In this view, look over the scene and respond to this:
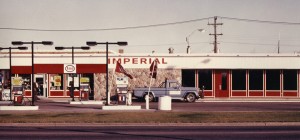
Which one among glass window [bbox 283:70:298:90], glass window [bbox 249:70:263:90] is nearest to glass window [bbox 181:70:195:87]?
glass window [bbox 249:70:263:90]

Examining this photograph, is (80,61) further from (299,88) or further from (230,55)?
(299,88)

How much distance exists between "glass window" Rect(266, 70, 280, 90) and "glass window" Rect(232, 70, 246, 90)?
209cm

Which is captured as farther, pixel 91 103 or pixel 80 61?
pixel 80 61

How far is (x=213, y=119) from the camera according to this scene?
2361 centimetres

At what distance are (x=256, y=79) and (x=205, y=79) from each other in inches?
177

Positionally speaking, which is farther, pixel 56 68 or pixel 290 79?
pixel 290 79

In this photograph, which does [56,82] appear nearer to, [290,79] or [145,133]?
[290,79]

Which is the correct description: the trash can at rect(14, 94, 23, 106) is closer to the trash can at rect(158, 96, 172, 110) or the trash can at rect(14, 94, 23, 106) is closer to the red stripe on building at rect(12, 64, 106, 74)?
the trash can at rect(158, 96, 172, 110)

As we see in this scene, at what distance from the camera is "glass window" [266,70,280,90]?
4659 cm

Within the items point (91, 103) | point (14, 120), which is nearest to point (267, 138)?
point (14, 120)

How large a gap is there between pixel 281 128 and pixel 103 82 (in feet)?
88.9

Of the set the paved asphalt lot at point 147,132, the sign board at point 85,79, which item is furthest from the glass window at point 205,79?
the paved asphalt lot at point 147,132

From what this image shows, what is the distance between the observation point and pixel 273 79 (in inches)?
1837

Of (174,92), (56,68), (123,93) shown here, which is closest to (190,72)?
(174,92)
